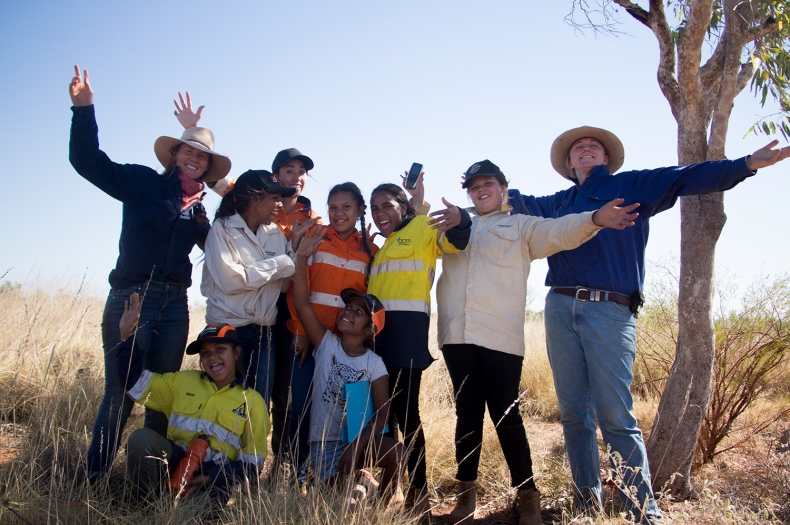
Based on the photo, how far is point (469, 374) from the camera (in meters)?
3.50

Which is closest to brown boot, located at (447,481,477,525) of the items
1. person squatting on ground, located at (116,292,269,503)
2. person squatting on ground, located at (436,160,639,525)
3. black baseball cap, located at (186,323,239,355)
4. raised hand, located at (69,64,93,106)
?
person squatting on ground, located at (436,160,639,525)

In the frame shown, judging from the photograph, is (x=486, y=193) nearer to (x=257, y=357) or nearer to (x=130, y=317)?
(x=257, y=357)

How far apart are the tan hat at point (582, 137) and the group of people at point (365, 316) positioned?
0.04 feet

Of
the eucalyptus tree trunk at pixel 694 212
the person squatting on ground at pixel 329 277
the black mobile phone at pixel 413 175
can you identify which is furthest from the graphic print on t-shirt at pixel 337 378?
the eucalyptus tree trunk at pixel 694 212

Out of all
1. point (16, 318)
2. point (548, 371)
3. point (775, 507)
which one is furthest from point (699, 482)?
point (16, 318)

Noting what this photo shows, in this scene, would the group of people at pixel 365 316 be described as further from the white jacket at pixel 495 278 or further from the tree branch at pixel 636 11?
the tree branch at pixel 636 11

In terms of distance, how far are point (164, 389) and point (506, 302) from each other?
2.21m

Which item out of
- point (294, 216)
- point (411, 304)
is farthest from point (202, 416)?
point (294, 216)

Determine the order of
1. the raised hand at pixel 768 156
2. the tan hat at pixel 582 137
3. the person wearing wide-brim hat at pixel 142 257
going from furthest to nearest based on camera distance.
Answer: the tan hat at pixel 582 137 → the person wearing wide-brim hat at pixel 142 257 → the raised hand at pixel 768 156

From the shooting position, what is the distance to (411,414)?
3555 mm

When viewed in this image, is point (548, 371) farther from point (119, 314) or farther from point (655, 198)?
point (119, 314)

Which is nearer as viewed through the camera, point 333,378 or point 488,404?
point 488,404

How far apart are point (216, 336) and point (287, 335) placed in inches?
27.1

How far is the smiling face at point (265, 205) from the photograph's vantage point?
12.7 ft
